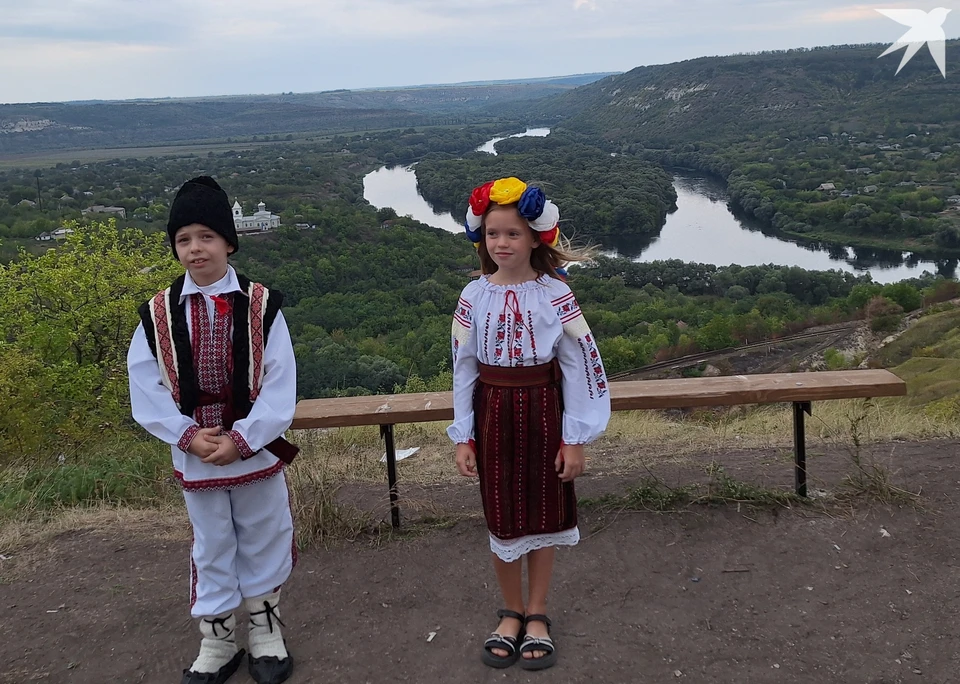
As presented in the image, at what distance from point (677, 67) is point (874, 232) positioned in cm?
7172

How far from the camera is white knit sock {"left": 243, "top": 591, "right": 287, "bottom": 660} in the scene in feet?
7.37

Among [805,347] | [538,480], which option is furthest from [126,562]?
[805,347]

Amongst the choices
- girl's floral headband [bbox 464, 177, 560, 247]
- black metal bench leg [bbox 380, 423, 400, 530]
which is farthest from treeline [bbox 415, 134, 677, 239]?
girl's floral headband [bbox 464, 177, 560, 247]

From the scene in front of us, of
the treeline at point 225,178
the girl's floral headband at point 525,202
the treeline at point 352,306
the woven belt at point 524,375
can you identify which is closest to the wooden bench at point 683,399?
the woven belt at point 524,375

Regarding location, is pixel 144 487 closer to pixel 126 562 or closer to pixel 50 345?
pixel 126 562

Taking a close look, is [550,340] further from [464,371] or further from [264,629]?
[264,629]

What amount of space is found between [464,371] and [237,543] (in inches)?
30.8

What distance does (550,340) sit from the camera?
2107 millimetres

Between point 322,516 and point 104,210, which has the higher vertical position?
point 104,210

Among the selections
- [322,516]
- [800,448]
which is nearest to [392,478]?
[322,516]

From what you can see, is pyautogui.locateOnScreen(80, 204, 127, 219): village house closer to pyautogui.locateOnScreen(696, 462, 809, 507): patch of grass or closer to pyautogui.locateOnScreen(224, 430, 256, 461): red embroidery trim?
pyautogui.locateOnScreen(696, 462, 809, 507): patch of grass

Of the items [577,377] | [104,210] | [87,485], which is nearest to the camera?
[577,377]

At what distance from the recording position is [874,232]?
4744 cm

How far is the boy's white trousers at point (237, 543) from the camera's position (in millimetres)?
2131
